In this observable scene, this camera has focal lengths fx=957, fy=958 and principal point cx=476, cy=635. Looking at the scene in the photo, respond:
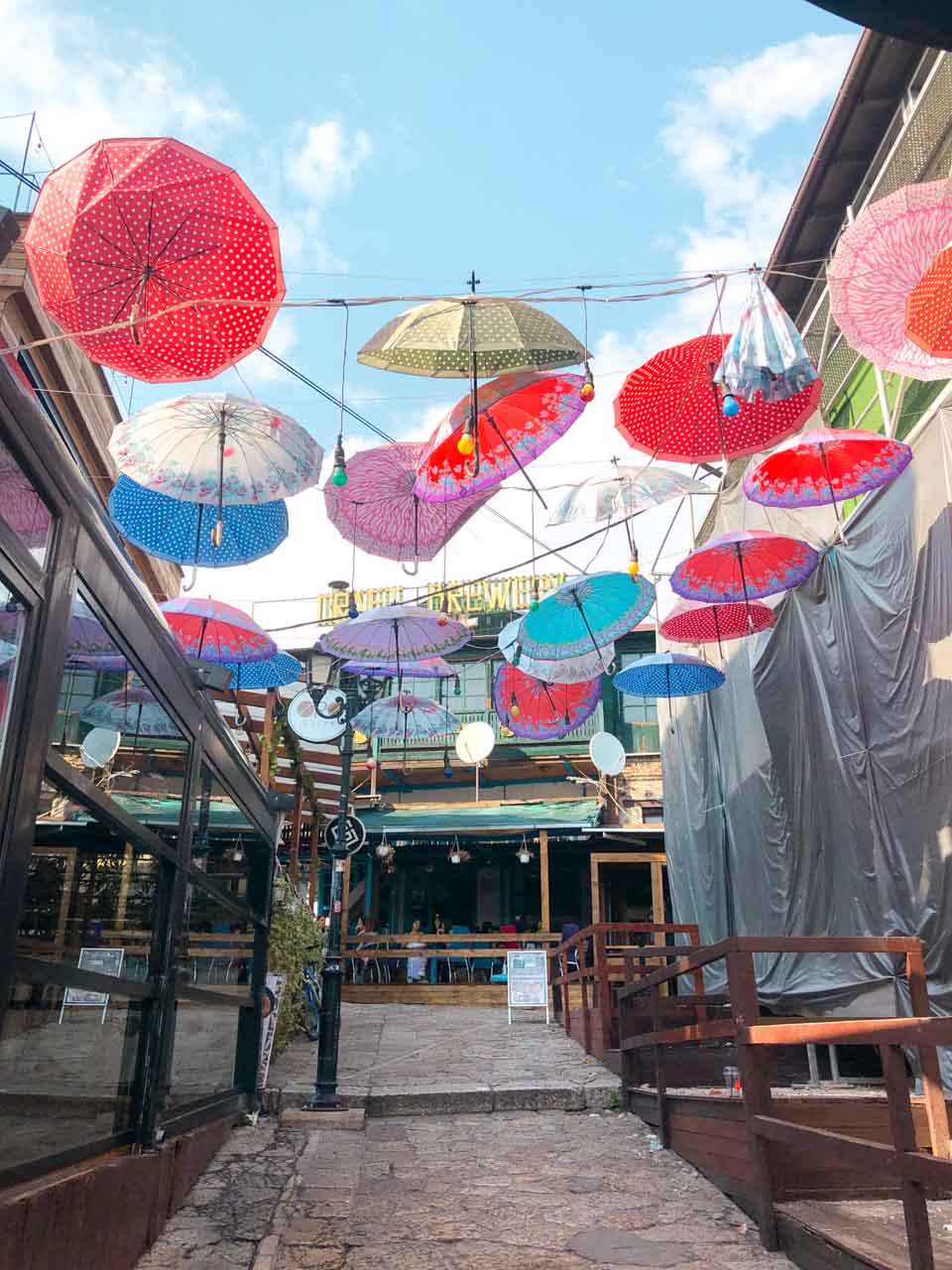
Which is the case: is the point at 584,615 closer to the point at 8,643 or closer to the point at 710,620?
the point at 710,620

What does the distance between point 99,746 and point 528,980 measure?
11.1 meters

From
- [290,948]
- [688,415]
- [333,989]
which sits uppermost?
[688,415]

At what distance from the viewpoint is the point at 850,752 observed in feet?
26.6

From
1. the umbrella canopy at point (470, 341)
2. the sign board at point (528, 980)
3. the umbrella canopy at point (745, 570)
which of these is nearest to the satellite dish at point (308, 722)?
the sign board at point (528, 980)

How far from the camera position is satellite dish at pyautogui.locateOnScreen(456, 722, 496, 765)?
59.9ft

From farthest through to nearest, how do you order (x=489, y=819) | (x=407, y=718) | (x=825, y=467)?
(x=489, y=819) → (x=407, y=718) → (x=825, y=467)

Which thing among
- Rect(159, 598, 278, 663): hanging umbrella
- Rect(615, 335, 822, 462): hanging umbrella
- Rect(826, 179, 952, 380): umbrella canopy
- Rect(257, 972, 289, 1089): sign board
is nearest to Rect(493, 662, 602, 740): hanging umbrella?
Rect(159, 598, 278, 663): hanging umbrella

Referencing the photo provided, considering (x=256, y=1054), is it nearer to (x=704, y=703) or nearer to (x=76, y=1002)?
(x=76, y=1002)

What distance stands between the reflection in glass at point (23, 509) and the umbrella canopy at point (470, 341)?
3137 mm

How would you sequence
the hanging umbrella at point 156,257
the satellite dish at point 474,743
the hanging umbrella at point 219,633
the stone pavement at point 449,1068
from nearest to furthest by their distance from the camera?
the hanging umbrella at point 156,257 < the stone pavement at point 449,1068 < the hanging umbrella at point 219,633 < the satellite dish at point 474,743

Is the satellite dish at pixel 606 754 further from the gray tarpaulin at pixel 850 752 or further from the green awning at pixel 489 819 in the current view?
the gray tarpaulin at pixel 850 752

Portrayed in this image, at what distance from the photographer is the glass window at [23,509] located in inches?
100.0

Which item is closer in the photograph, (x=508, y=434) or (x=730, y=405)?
(x=730, y=405)

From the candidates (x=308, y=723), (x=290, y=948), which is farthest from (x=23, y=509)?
(x=308, y=723)
